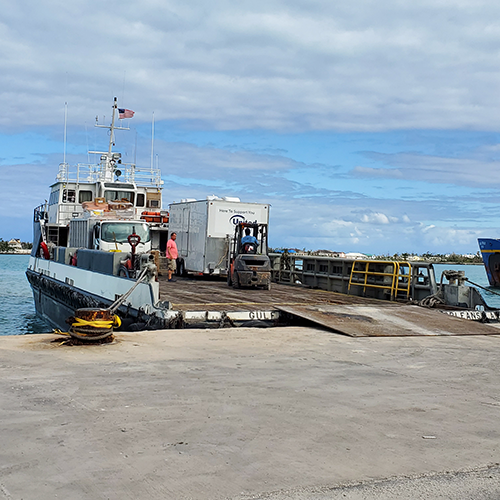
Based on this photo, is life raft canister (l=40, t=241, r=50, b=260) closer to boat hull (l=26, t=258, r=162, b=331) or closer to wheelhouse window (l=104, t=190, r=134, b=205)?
boat hull (l=26, t=258, r=162, b=331)

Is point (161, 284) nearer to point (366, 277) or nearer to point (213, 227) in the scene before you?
point (213, 227)

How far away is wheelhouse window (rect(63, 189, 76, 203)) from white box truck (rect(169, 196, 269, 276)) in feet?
21.6

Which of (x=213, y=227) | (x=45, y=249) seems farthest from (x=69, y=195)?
(x=213, y=227)

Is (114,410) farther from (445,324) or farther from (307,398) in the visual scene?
(445,324)

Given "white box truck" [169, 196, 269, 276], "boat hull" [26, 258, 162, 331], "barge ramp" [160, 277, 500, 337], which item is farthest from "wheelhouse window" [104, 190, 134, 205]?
"barge ramp" [160, 277, 500, 337]

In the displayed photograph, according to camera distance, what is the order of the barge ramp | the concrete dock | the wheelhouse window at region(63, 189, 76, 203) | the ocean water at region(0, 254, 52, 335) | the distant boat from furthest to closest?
the distant boat < the wheelhouse window at region(63, 189, 76, 203) < the ocean water at region(0, 254, 52, 335) < the barge ramp < the concrete dock

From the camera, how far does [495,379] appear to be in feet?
26.7

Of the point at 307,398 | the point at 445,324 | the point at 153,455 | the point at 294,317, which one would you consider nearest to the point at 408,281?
the point at 445,324

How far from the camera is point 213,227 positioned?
2295 centimetres

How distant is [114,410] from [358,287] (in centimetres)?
1319

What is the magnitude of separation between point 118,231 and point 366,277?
28.7 ft

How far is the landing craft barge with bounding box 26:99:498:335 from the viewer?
1271 cm

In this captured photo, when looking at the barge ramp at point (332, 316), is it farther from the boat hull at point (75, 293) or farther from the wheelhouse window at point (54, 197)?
the wheelhouse window at point (54, 197)

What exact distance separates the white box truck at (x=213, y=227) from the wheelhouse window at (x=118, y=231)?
7.95ft
